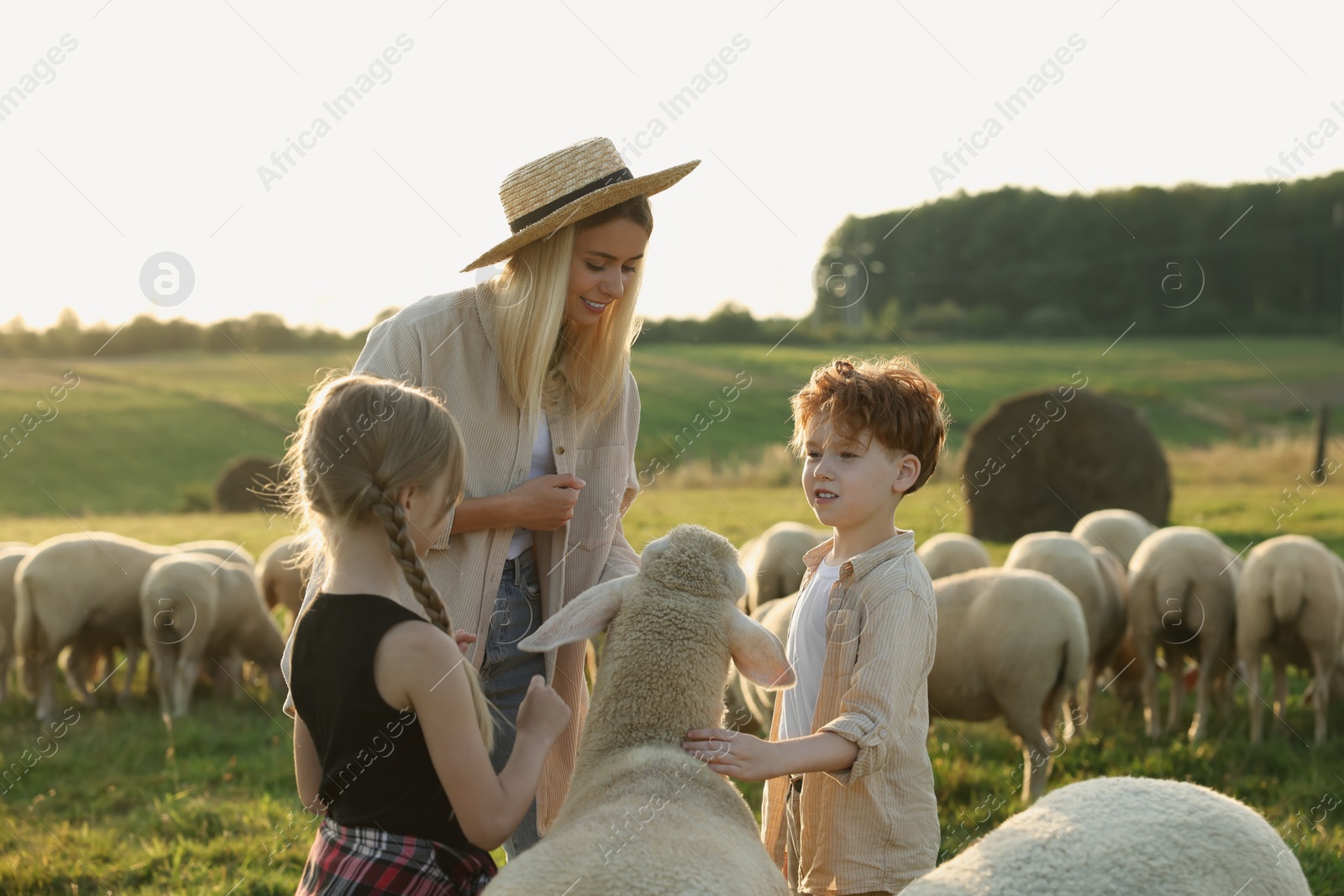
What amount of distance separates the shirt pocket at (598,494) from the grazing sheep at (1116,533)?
586 centimetres

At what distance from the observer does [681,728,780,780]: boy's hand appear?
2232 mm

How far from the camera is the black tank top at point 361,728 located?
6.67ft

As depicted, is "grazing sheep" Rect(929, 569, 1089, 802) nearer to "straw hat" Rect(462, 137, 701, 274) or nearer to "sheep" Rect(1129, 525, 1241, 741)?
"sheep" Rect(1129, 525, 1241, 741)

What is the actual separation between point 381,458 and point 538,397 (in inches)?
32.5

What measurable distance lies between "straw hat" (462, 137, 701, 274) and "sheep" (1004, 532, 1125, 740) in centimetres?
465

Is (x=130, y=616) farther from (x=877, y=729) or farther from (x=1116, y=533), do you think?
(x=1116, y=533)

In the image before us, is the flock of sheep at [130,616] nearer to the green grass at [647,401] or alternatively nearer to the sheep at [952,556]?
the sheep at [952,556]

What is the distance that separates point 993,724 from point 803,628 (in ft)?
14.6

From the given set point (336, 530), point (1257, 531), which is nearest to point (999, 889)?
point (336, 530)

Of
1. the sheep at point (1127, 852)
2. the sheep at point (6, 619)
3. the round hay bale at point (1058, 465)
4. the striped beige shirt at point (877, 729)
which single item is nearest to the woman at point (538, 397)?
the striped beige shirt at point (877, 729)

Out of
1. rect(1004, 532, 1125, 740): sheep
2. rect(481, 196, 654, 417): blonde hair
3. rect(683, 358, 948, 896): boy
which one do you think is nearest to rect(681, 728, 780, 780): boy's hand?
rect(683, 358, 948, 896): boy

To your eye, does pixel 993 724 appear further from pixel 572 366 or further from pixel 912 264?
pixel 912 264

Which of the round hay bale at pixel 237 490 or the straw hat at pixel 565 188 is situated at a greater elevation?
the straw hat at pixel 565 188

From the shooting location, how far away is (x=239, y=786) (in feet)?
18.5
